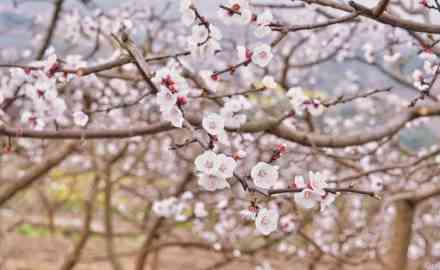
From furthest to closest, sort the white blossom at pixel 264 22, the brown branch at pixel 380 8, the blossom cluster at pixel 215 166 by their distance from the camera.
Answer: the white blossom at pixel 264 22
the brown branch at pixel 380 8
the blossom cluster at pixel 215 166

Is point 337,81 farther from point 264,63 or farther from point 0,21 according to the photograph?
point 264,63

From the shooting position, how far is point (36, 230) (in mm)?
13695

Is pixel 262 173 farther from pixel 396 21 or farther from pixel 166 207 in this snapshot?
pixel 166 207

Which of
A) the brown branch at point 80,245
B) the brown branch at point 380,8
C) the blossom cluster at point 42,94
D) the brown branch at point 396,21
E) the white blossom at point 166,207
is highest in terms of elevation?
the brown branch at point 380,8

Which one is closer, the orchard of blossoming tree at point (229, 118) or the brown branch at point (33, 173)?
the orchard of blossoming tree at point (229, 118)

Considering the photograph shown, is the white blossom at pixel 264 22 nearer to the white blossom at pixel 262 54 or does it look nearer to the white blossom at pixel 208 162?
the white blossom at pixel 262 54

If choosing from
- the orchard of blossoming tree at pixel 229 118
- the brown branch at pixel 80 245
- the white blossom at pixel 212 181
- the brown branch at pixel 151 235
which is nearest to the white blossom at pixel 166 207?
the orchard of blossoming tree at pixel 229 118

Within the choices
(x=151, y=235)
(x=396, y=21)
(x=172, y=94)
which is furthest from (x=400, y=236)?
(x=172, y=94)

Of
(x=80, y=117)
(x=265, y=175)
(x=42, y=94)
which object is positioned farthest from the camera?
(x=42, y=94)

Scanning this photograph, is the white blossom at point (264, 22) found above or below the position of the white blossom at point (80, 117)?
above

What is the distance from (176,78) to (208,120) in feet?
0.52

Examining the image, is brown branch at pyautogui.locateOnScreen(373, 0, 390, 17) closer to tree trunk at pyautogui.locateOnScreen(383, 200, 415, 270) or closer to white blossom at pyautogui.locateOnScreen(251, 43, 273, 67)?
white blossom at pyautogui.locateOnScreen(251, 43, 273, 67)

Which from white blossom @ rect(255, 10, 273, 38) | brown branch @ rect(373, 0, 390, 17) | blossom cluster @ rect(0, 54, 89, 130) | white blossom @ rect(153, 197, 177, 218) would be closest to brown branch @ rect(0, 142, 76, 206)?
white blossom @ rect(153, 197, 177, 218)

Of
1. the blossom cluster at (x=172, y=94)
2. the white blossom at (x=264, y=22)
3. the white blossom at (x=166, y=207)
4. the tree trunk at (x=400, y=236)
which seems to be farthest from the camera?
the white blossom at (x=166, y=207)
